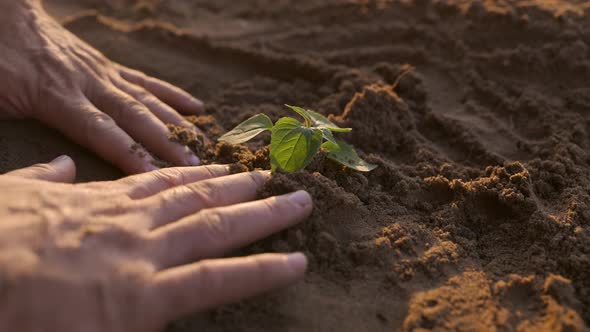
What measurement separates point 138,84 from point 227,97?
46 cm

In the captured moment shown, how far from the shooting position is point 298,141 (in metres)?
1.74

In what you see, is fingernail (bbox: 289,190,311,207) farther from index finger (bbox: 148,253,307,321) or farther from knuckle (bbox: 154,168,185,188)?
knuckle (bbox: 154,168,185,188)

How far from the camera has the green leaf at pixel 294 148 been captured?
1.73m

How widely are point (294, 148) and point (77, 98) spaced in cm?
108

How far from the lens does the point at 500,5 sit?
296 centimetres

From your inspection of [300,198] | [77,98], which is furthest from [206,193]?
[77,98]

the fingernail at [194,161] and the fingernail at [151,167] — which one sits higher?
the fingernail at [194,161]

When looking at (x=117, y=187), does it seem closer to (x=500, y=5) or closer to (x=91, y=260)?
(x=91, y=260)

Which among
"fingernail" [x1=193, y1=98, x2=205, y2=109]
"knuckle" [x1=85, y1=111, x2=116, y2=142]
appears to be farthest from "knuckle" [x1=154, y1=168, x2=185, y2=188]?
"fingernail" [x1=193, y1=98, x2=205, y2=109]

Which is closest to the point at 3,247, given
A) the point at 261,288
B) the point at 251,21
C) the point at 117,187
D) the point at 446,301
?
the point at 117,187

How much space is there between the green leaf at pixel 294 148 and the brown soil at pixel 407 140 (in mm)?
49

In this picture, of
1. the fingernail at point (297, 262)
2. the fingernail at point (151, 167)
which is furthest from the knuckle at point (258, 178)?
the fingernail at point (151, 167)

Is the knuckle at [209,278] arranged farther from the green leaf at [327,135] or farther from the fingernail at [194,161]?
the fingernail at [194,161]

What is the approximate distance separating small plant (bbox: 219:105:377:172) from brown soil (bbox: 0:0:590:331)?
63 mm
